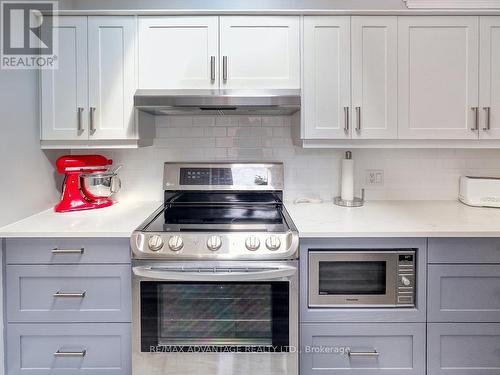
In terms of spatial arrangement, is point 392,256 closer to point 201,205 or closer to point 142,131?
point 201,205

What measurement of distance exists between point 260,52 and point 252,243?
109 cm

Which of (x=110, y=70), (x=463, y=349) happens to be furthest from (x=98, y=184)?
(x=463, y=349)

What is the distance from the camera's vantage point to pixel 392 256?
1.71m

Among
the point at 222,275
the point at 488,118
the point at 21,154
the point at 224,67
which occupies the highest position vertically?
the point at 224,67

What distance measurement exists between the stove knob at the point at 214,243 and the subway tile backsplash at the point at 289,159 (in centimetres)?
87

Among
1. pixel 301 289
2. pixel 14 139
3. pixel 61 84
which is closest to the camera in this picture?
pixel 301 289

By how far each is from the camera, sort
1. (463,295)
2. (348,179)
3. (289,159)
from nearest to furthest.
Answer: (463,295), (348,179), (289,159)

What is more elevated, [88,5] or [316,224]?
[88,5]

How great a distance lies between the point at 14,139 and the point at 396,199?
7.33 feet

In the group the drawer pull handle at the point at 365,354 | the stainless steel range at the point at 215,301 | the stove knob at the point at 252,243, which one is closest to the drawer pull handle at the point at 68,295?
the stainless steel range at the point at 215,301

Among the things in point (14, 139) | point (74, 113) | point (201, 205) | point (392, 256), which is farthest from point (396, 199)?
point (14, 139)

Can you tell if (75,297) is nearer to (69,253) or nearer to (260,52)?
(69,253)

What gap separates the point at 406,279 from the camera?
1707 mm

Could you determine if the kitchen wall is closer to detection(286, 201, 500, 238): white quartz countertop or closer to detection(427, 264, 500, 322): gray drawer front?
detection(286, 201, 500, 238): white quartz countertop
